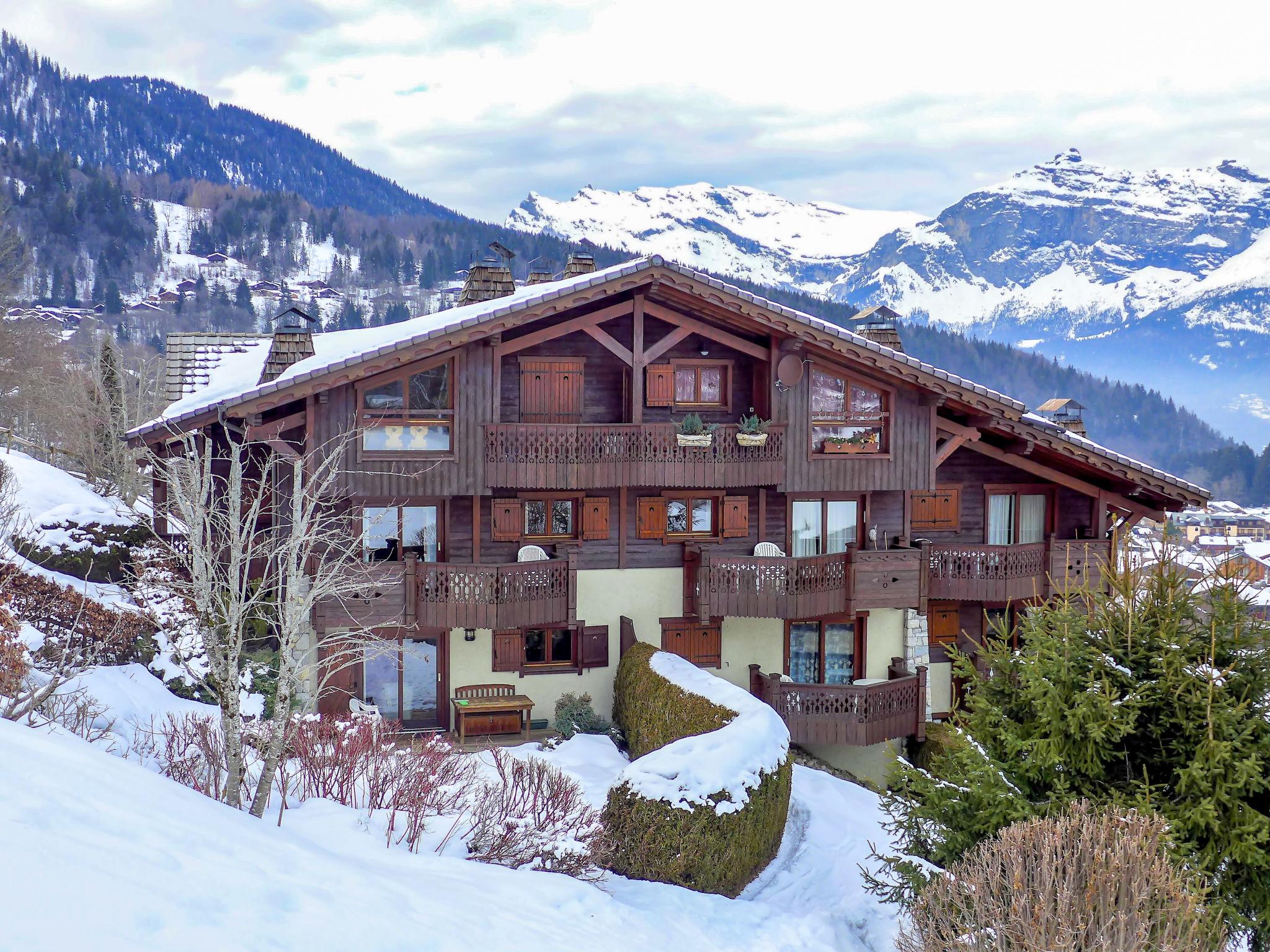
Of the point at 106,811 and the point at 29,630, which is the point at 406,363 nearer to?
the point at 29,630

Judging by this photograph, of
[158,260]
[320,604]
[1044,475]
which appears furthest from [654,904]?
[158,260]

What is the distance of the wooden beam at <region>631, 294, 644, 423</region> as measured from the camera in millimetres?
21000

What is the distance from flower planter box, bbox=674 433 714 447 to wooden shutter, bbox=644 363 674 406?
148 cm

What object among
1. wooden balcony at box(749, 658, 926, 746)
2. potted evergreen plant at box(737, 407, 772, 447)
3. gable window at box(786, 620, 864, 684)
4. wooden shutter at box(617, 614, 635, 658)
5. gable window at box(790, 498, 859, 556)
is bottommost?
wooden balcony at box(749, 658, 926, 746)

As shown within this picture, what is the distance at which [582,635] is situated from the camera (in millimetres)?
22078

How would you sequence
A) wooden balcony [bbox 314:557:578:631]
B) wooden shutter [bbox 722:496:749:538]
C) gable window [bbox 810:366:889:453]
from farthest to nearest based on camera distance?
1. wooden shutter [bbox 722:496:749:538]
2. gable window [bbox 810:366:889:453]
3. wooden balcony [bbox 314:557:578:631]

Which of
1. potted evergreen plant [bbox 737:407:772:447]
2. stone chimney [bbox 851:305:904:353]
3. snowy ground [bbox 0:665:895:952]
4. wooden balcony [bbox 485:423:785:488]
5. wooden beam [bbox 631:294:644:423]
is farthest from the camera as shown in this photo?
stone chimney [bbox 851:305:904:353]

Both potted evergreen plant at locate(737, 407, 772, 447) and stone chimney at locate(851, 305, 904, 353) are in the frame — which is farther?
stone chimney at locate(851, 305, 904, 353)

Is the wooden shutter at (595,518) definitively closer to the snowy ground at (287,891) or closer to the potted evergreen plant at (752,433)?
the potted evergreen plant at (752,433)

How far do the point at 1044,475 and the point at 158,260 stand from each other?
15601cm

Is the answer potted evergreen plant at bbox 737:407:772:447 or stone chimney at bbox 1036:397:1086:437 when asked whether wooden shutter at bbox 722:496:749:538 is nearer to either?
potted evergreen plant at bbox 737:407:772:447

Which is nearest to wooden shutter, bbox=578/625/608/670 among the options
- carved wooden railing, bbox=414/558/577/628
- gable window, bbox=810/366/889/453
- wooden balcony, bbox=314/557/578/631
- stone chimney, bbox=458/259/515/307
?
wooden balcony, bbox=314/557/578/631

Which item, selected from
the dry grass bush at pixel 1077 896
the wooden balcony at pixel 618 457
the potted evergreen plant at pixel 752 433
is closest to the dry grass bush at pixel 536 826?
the dry grass bush at pixel 1077 896

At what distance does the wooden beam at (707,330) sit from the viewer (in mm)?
21578
